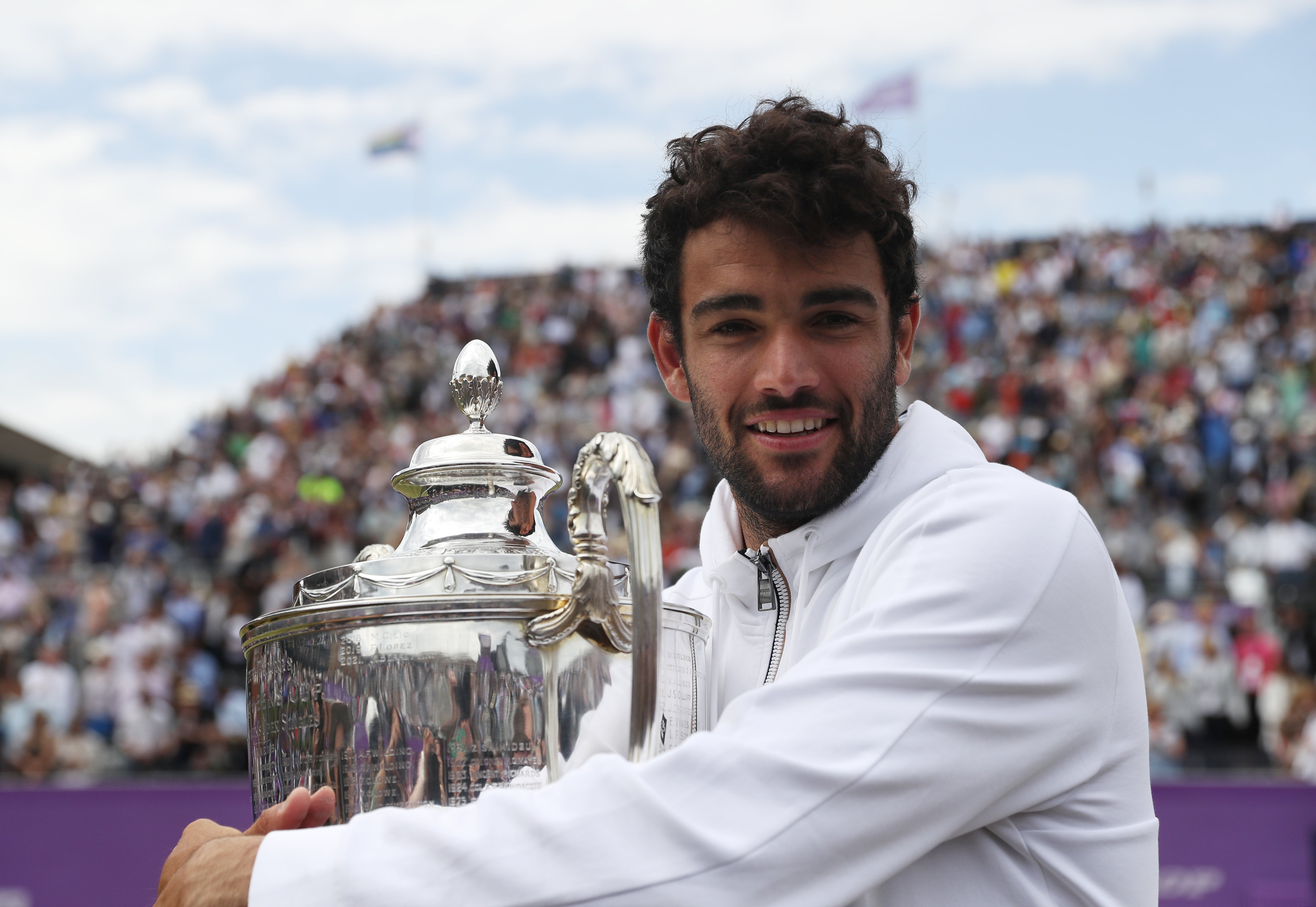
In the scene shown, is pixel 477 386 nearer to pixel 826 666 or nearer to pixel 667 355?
pixel 667 355

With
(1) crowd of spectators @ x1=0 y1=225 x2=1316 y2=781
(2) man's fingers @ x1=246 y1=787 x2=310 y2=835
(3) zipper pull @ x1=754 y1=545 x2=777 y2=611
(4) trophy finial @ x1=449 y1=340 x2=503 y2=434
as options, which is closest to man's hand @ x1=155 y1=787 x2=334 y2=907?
(2) man's fingers @ x1=246 y1=787 x2=310 y2=835

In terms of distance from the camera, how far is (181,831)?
215 inches

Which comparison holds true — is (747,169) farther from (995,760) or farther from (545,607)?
(995,760)

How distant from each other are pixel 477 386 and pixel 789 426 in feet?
1.24

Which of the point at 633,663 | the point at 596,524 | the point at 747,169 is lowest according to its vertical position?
the point at 633,663

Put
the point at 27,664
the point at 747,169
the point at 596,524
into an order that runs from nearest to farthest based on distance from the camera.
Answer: the point at 596,524, the point at 747,169, the point at 27,664

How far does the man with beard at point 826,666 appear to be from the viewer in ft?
3.87

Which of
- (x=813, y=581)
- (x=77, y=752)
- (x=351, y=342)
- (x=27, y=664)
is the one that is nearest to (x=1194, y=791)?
(x=813, y=581)

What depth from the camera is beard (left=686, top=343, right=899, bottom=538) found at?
1633 millimetres

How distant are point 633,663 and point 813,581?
479 millimetres

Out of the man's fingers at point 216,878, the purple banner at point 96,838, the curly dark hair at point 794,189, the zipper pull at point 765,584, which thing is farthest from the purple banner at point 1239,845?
the man's fingers at point 216,878

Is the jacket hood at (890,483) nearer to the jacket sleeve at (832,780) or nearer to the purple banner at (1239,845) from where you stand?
the jacket sleeve at (832,780)

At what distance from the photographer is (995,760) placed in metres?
1.28

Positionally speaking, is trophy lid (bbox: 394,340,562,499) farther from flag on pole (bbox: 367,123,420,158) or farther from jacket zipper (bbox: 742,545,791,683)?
flag on pole (bbox: 367,123,420,158)
